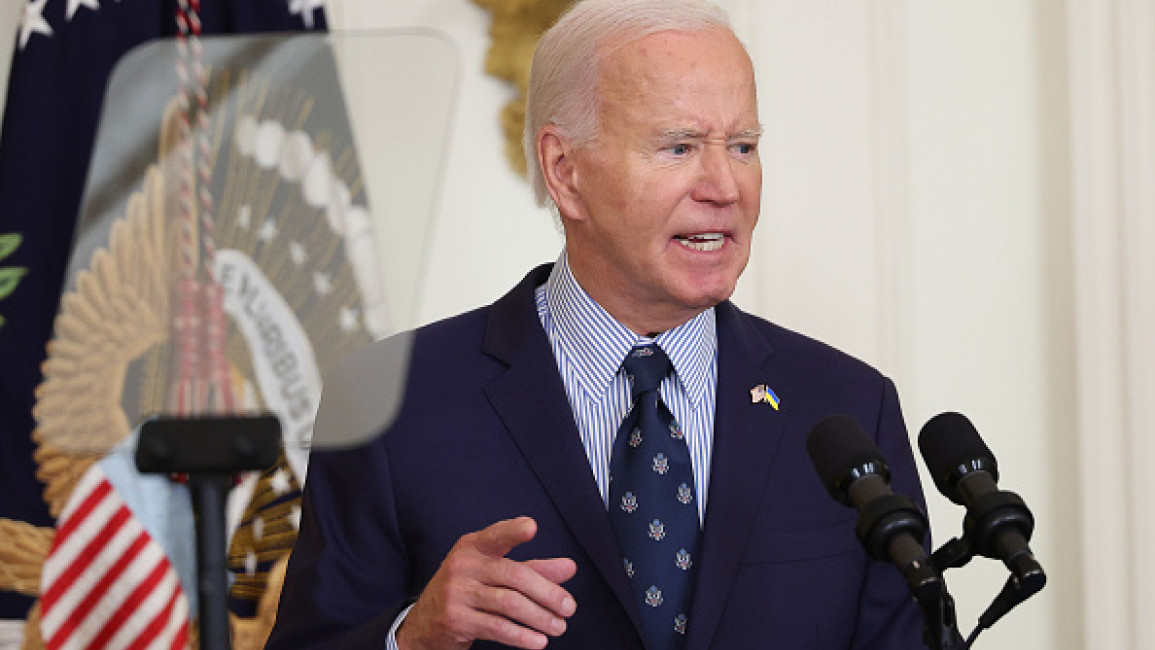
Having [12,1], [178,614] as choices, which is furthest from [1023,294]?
[12,1]

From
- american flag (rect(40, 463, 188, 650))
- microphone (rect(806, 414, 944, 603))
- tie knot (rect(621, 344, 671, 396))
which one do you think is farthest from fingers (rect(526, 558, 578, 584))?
american flag (rect(40, 463, 188, 650))

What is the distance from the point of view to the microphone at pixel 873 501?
3.82 feet

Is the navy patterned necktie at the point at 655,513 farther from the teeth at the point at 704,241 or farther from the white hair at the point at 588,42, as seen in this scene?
the white hair at the point at 588,42

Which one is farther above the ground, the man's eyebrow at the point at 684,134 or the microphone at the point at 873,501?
the man's eyebrow at the point at 684,134

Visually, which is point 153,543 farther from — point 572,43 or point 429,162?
point 429,162

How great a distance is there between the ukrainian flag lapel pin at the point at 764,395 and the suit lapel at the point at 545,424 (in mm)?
270

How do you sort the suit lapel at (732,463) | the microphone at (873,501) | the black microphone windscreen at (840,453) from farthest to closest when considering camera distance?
the suit lapel at (732,463)
the black microphone windscreen at (840,453)
the microphone at (873,501)

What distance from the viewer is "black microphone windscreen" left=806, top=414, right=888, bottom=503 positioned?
128 cm

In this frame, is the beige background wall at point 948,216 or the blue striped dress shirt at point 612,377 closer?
the blue striped dress shirt at point 612,377

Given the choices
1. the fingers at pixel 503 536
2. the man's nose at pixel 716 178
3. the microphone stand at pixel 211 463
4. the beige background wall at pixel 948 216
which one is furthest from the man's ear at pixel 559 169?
the microphone stand at pixel 211 463

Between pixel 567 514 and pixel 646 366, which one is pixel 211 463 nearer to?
pixel 567 514

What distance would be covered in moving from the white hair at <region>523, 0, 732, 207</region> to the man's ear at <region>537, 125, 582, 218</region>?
2cm

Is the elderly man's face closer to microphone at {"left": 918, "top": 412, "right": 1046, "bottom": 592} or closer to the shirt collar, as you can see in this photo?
the shirt collar

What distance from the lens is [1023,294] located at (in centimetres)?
319
